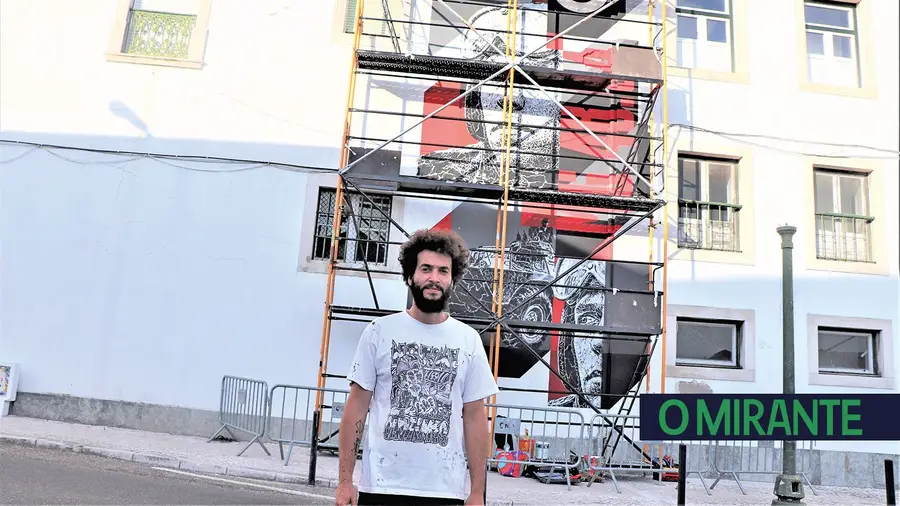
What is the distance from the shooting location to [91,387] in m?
10.2

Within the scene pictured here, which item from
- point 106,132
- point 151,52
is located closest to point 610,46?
point 151,52

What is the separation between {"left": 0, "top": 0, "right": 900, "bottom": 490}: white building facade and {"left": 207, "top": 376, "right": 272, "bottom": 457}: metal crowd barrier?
23.3 inches

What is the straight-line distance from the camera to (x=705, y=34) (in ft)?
38.6

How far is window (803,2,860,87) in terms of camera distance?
11828 mm

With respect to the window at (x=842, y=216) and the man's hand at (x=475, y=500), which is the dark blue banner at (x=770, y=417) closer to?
the man's hand at (x=475, y=500)

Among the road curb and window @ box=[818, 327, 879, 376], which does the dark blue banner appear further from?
window @ box=[818, 327, 879, 376]

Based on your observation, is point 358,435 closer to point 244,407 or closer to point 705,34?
point 244,407

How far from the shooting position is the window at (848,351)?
36.1ft

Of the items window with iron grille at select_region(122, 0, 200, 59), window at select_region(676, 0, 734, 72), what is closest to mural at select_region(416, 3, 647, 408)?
window at select_region(676, 0, 734, 72)

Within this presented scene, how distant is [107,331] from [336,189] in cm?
406

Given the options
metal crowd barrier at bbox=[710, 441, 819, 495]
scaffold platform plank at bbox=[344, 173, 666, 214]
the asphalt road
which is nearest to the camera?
the asphalt road

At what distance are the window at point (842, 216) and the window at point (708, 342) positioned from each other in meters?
1.99

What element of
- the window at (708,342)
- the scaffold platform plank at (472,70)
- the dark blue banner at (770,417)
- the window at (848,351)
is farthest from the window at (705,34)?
the dark blue banner at (770,417)

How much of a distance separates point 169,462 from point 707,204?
28.6ft
